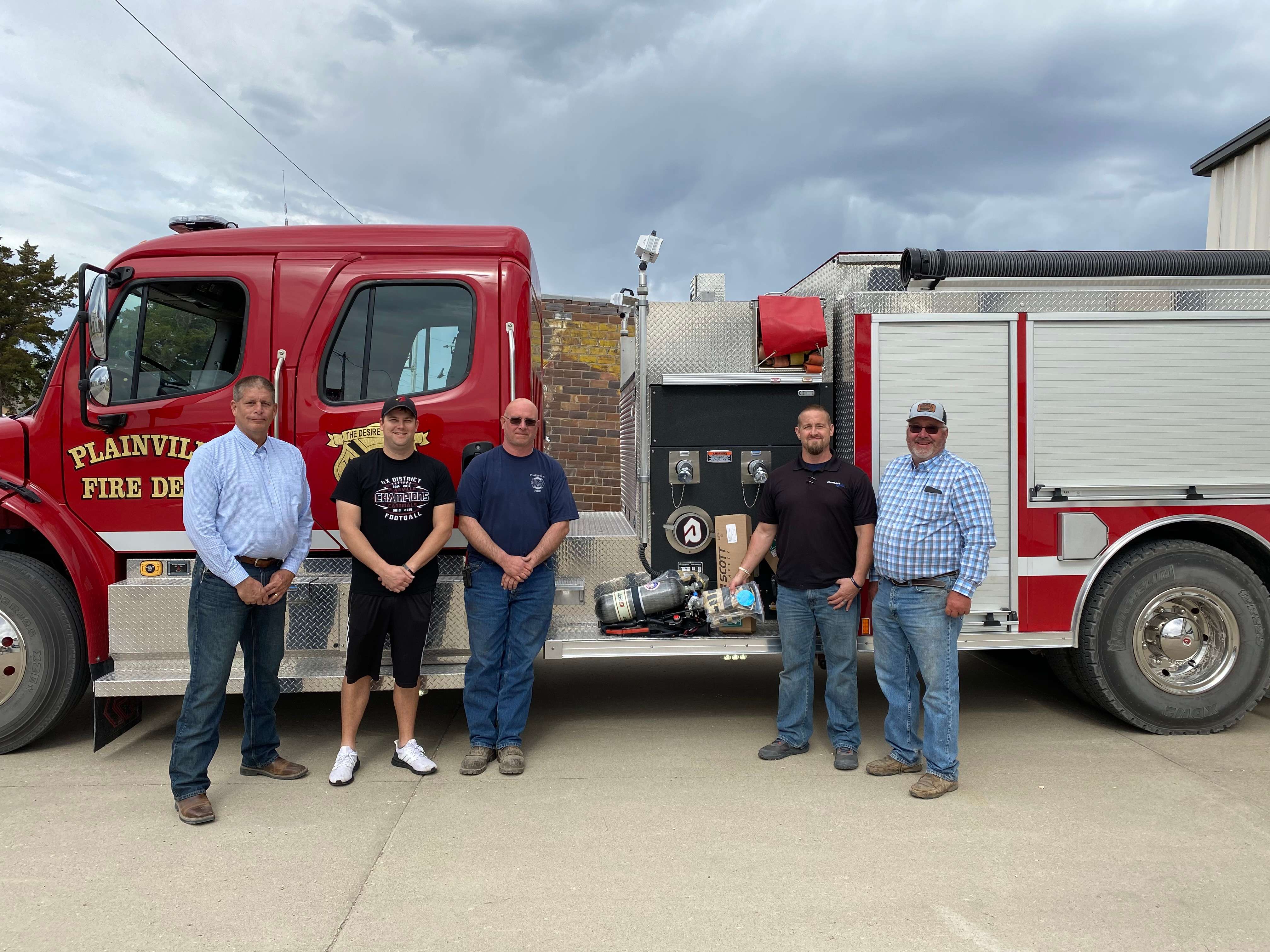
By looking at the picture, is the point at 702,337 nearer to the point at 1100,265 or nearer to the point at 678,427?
the point at 678,427

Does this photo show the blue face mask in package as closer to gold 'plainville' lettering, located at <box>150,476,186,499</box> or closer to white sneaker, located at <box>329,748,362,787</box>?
white sneaker, located at <box>329,748,362,787</box>

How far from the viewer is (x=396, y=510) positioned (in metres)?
4.06

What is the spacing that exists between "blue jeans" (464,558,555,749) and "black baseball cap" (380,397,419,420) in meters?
0.82

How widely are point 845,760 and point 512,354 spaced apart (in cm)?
265

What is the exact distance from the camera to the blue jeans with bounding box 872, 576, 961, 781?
403cm

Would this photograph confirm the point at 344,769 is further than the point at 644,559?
No

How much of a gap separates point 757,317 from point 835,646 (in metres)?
1.83

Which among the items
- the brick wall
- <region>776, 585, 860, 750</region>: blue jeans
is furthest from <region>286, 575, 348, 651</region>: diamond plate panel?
the brick wall

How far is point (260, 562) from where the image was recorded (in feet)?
12.6

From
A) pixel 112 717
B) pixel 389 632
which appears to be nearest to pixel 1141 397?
pixel 389 632

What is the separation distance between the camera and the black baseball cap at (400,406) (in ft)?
13.2

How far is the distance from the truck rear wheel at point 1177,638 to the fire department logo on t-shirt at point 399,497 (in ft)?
11.8

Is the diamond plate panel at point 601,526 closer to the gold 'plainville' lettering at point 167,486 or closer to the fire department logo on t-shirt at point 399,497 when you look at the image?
the fire department logo on t-shirt at point 399,497

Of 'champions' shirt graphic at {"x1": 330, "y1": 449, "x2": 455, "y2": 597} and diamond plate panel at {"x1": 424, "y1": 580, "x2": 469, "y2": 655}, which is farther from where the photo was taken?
diamond plate panel at {"x1": 424, "y1": 580, "x2": 469, "y2": 655}
